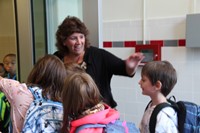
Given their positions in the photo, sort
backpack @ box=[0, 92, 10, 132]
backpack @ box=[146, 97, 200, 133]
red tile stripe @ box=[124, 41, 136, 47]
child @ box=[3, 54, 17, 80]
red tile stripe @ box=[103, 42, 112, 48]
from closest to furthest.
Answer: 1. backpack @ box=[146, 97, 200, 133]
2. backpack @ box=[0, 92, 10, 132]
3. red tile stripe @ box=[124, 41, 136, 47]
4. red tile stripe @ box=[103, 42, 112, 48]
5. child @ box=[3, 54, 17, 80]

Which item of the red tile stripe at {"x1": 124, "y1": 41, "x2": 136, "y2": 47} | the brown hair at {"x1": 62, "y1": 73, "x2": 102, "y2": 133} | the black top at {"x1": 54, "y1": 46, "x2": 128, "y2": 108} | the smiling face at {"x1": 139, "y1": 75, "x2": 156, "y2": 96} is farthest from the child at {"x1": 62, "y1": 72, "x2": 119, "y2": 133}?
the red tile stripe at {"x1": 124, "y1": 41, "x2": 136, "y2": 47}

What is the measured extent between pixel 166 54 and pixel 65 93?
1185 mm

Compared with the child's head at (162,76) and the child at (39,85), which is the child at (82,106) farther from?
the child's head at (162,76)

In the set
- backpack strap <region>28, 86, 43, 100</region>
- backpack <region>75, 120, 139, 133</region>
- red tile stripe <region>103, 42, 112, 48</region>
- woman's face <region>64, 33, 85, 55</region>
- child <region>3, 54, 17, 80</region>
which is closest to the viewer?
backpack <region>75, 120, 139, 133</region>

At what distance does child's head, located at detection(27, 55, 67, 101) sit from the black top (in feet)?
1.24

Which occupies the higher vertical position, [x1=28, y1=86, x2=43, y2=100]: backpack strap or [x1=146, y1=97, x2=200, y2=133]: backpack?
[x1=28, y1=86, x2=43, y2=100]: backpack strap

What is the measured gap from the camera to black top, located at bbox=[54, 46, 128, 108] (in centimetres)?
190

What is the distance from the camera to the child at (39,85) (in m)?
1.51

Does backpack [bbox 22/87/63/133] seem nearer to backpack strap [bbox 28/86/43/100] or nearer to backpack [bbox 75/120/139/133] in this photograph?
backpack strap [bbox 28/86/43/100]

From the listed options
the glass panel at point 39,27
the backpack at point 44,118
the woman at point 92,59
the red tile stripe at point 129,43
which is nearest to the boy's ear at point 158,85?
the woman at point 92,59

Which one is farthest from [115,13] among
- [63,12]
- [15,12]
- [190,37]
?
[15,12]

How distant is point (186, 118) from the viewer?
4.61 ft

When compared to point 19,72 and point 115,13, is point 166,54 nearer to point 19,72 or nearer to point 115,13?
point 115,13

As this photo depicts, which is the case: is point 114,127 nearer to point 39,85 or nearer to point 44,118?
point 44,118
